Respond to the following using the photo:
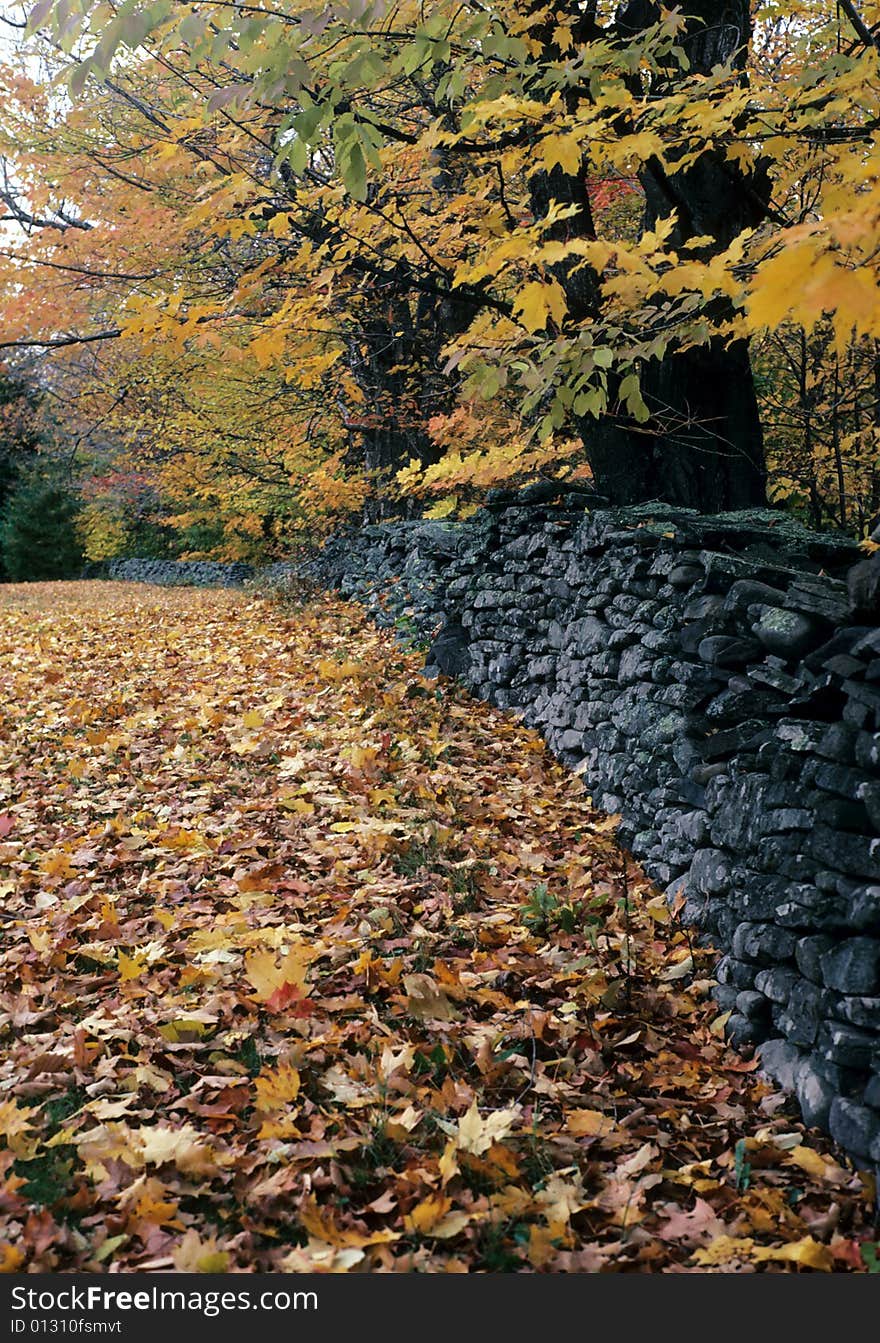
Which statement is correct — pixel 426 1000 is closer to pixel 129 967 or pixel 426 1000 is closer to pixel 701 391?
pixel 129 967

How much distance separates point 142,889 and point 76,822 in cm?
111

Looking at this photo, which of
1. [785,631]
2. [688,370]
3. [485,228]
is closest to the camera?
[785,631]

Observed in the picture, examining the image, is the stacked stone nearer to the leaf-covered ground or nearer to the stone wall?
the stone wall

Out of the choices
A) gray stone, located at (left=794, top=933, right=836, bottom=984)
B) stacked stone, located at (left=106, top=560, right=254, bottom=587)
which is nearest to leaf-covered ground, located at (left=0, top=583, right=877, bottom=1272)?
gray stone, located at (left=794, top=933, right=836, bottom=984)

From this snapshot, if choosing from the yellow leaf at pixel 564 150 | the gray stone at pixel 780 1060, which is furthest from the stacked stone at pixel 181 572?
the gray stone at pixel 780 1060

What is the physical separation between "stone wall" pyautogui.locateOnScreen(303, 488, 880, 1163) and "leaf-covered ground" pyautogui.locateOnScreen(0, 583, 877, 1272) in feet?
0.77

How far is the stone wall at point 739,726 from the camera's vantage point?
3248mm

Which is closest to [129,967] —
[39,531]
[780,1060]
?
[780,1060]

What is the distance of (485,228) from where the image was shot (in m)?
6.40

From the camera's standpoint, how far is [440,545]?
1030cm

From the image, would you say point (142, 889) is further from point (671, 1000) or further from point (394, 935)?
point (671, 1000)

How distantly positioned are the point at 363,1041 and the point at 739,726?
81.5 inches

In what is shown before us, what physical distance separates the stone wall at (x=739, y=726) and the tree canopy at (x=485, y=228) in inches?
33.4

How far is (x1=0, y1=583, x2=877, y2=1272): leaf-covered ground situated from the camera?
2.64 m
